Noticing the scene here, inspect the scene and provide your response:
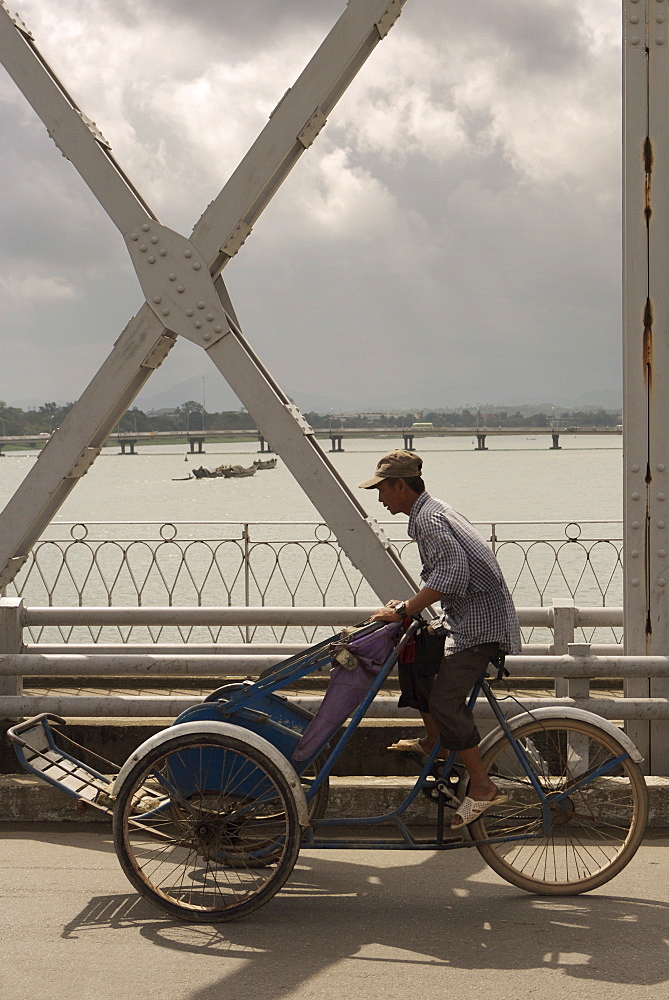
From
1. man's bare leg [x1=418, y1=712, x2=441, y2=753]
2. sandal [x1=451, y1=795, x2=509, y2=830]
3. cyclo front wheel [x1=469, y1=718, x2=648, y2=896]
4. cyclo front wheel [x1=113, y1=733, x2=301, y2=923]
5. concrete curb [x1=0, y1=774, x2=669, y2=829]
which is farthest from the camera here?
concrete curb [x1=0, y1=774, x2=669, y2=829]

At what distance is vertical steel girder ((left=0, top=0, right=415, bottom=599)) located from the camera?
18.1ft

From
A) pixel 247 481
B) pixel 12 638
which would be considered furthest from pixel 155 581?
pixel 247 481

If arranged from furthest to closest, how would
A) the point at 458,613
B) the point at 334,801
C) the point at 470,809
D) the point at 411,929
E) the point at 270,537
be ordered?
1. the point at 270,537
2. the point at 334,801
3. the point at 458,613
4. the point at 470,809
5. the point at 411,929

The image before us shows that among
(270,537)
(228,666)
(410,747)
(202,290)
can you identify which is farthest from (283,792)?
(270,537)

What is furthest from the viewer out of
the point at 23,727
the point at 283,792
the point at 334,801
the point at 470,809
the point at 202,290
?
the point at 202,290

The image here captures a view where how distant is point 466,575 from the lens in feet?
14.2

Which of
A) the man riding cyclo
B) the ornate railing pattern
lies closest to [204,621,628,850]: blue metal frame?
the man riding cyclo

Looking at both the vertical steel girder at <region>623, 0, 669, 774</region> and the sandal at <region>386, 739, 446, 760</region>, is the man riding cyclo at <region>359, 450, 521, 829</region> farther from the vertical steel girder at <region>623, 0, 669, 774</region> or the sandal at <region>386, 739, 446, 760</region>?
the vertical steel girder at <region>623, 0, 669, 774</region>

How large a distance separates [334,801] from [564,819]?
Answer: 131 centimetres

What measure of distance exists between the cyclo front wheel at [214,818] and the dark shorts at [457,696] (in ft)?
2.30

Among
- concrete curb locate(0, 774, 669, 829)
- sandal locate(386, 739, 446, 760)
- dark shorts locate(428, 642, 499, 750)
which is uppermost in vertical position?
dark shorts locate(428, 642, 499, 750)

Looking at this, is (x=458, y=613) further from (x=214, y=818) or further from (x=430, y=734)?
(x=214, y=818)

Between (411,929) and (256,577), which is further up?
(256,577)

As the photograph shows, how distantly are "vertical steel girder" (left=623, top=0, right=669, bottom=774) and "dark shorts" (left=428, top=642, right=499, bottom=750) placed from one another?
4.70ft
